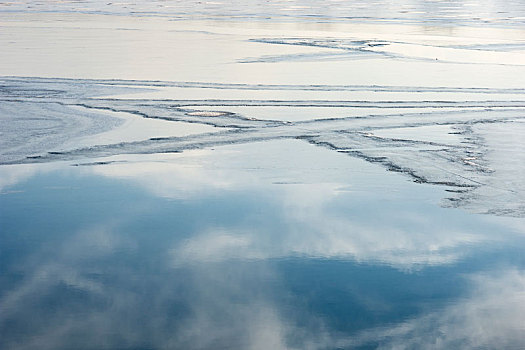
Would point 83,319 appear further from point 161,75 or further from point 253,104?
point 161,75

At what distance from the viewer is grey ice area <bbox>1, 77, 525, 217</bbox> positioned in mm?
7695

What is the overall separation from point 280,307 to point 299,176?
302cm

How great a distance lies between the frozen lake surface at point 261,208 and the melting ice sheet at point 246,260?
0.6 inches

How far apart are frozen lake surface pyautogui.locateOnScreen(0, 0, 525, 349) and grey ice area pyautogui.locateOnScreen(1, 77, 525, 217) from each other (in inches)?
1.4

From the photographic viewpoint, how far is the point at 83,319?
4680mm

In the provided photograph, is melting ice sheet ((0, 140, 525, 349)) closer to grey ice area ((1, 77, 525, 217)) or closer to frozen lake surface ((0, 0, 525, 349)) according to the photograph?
frozen lake surface ((0, 0, 525, 349))

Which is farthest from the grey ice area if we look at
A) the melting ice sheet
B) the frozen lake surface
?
the melting ice sheet

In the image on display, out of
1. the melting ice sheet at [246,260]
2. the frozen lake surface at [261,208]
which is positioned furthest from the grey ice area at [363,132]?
the melting ice sheet at [246,260]

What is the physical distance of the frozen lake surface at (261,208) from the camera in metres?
4.69

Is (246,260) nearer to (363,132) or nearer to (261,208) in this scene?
(261,208)

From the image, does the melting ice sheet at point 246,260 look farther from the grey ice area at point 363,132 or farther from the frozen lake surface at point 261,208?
the grey ice area at point 363,132

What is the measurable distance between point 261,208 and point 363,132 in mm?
3057

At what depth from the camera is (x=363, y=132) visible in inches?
377

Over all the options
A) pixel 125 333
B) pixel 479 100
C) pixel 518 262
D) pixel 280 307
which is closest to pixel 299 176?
pixel 518 262
